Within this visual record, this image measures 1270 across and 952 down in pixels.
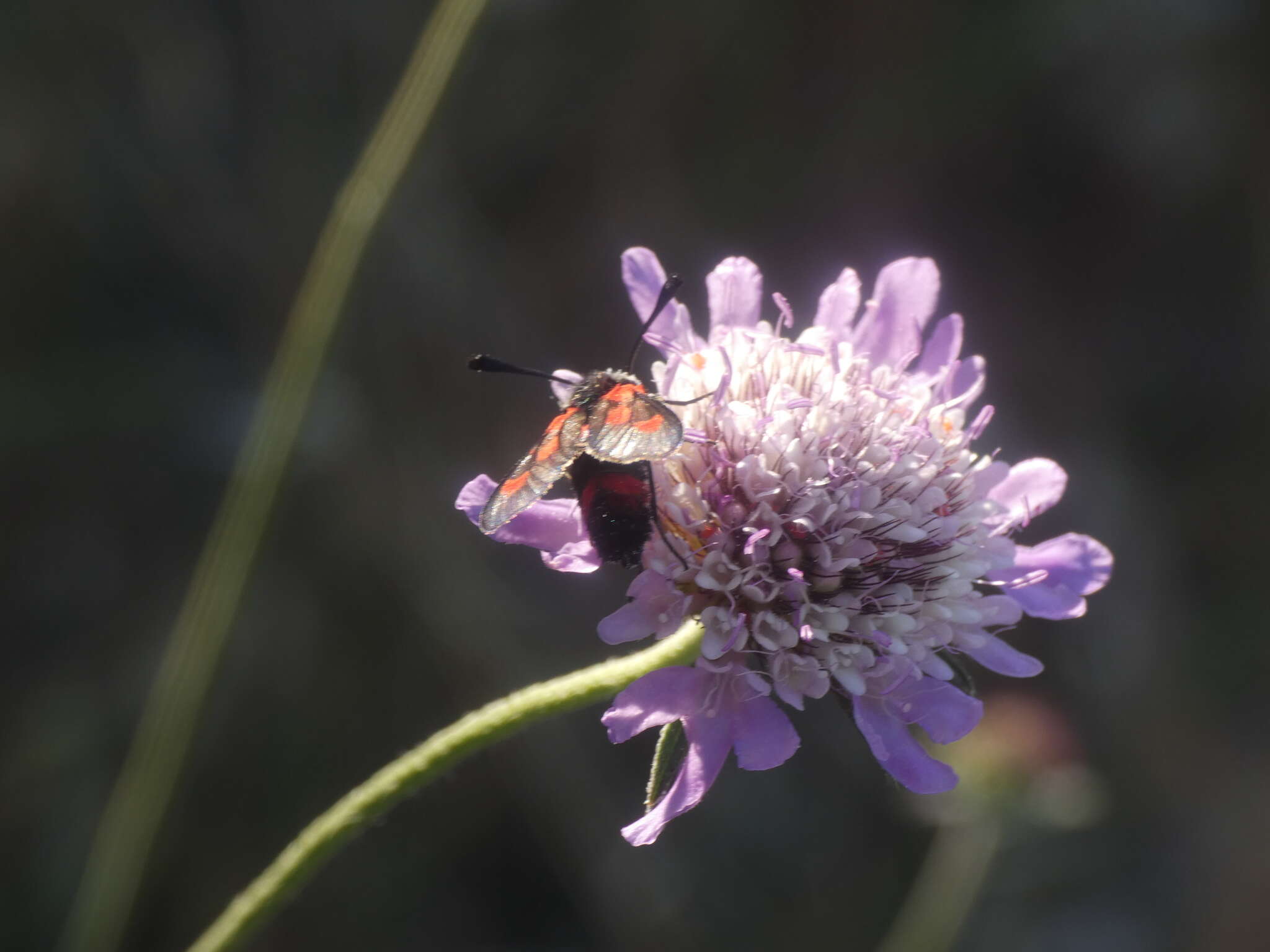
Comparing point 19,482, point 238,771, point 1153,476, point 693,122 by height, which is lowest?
point 1153,476

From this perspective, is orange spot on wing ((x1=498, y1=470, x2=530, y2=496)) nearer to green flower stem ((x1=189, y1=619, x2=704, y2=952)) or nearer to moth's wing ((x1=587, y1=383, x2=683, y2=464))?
moth's wing ((x1=587, y1=383, x2=683, y2=464))

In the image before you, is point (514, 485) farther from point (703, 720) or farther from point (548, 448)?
point (703, 720)

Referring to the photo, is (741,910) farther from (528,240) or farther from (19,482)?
(19,482)

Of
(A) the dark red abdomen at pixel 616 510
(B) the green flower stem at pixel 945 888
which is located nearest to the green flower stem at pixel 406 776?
(A) the dark red abdomen at pixel 616 510

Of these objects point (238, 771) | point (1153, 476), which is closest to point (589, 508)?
point (238, 771)

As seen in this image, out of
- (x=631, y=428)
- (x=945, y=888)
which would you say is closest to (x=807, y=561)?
(x=631, y=428)
